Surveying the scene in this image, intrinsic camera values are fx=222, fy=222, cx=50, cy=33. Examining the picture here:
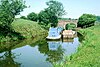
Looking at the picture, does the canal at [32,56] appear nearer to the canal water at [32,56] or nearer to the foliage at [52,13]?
the canal water at [32,56]

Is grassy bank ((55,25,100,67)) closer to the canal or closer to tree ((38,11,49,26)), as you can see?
the canal

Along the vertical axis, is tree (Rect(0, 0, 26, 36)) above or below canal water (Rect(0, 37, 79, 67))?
above

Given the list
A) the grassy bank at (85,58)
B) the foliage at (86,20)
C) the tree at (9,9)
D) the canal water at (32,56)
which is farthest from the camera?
the foliage at (86,20)

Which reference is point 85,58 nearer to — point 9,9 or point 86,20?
point 9,9

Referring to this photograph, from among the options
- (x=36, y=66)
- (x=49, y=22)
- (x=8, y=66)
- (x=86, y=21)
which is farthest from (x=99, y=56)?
(x=86, y=21)

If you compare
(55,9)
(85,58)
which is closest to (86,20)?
(55,9)

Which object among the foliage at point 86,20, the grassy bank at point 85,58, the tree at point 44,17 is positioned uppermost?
the grassy bank at point 85,58

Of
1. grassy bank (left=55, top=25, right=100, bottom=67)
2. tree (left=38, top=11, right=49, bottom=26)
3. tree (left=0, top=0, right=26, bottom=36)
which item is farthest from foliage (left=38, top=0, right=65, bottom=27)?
grassy bank (left=55, top=25, right=100, bottom=67)

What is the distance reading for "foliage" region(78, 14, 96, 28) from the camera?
101456mm

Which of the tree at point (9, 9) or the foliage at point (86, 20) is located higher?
the tree at point (9, 9)

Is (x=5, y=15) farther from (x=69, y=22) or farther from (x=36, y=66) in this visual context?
(x=69, y=22)

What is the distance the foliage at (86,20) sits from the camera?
101456mm

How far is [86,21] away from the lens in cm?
10119

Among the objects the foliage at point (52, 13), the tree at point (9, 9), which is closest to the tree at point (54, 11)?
the foliage at point (52, 13)
